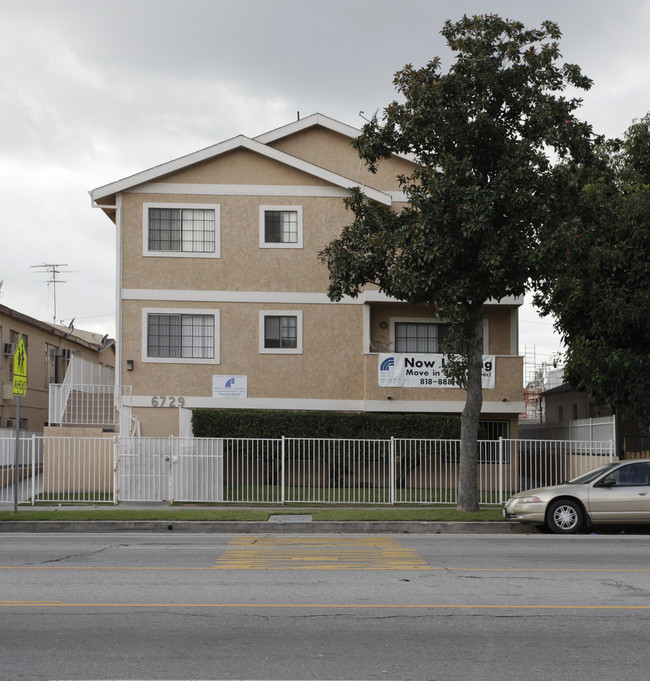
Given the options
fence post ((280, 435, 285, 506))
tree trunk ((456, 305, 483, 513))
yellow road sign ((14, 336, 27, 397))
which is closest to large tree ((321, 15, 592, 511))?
tree trunk ((456, 305, 483, 513))

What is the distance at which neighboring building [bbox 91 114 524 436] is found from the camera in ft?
85.1

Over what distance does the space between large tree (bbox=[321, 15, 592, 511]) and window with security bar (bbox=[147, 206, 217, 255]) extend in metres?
8.52

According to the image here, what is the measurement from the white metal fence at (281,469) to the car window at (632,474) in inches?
203

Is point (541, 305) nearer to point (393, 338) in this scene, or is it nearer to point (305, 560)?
point (393, 338)

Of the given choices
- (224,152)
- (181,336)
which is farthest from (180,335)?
(224,152)

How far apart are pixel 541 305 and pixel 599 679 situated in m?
21.0

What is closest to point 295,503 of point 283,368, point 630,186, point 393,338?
point 283,368

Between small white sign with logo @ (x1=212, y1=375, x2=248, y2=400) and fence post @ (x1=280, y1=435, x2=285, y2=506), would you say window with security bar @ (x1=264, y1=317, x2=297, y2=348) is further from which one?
fence post @ (x1=280, y1=435, x2=285, y2=506)

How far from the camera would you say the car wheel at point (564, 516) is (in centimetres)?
1614

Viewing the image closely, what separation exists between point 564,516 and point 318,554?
544 centimetres

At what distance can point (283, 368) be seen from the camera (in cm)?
2623

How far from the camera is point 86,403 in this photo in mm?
26344

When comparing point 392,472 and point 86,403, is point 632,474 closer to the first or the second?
point 392,472

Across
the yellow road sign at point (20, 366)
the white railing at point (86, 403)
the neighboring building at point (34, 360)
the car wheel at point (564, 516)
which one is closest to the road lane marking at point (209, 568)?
the car wheel at point (564, 516)
